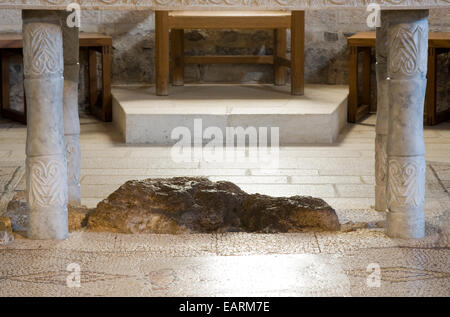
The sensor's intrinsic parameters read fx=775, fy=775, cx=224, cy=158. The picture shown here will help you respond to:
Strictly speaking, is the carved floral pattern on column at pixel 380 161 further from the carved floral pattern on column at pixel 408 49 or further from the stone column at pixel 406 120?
the carved floral pattern on column at pixel 408 49

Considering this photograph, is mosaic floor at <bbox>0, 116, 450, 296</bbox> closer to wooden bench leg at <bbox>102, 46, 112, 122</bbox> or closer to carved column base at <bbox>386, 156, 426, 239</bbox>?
carved column base at <bbox>386, 156, 426, 239</bbox>

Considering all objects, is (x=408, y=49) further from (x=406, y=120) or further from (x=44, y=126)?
(x=44, y=126)

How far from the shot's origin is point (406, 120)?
10.6 ft

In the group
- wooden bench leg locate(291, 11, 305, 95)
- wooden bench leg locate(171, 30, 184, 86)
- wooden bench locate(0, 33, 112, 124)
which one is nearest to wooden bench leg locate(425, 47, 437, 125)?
wooden bench leg locate(291, 11, 305, 95)

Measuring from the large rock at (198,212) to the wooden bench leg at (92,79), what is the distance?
13.1 feet

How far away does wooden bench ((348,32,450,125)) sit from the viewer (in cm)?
666

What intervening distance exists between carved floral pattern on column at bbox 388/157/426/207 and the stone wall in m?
4.52

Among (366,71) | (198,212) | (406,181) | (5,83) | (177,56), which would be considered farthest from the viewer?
(177,56)

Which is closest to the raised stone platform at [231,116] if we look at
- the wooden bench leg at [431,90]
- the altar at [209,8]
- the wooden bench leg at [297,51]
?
the wooden bench leg at [297,51]

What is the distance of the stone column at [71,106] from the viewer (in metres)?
3.85

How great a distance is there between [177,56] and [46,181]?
14.8 feet

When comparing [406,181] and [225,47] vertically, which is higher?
[225,47]
